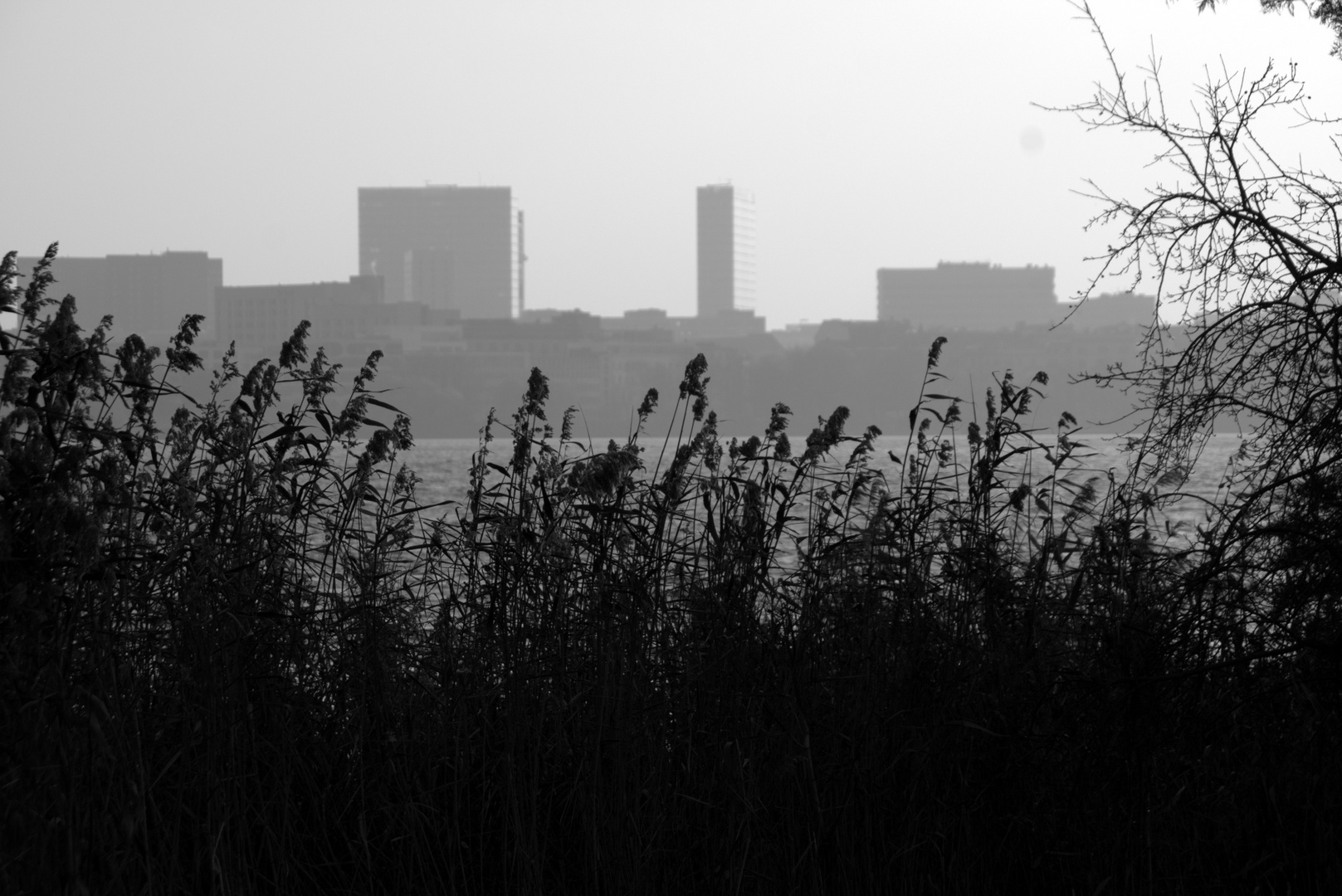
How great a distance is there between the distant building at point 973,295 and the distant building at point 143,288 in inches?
3593

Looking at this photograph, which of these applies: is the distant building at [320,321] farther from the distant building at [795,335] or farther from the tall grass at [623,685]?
the tall grass at [623,685]

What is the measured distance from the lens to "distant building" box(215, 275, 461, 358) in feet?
483

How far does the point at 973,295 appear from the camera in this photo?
6983 inches

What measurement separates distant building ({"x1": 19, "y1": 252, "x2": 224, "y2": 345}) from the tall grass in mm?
95710

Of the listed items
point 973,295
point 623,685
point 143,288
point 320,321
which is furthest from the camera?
point 973,295

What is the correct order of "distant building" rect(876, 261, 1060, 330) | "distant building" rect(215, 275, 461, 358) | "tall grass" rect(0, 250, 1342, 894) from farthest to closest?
"distant building" rect(876, 261, 1060, 330)
"distant building" rect(215, 275, 461, 358)
"tall grass" rect(0, 250, 1342, 894)

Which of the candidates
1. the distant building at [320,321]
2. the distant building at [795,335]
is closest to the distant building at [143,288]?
the distant building at [320,321]

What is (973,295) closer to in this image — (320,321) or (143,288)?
(320,321)

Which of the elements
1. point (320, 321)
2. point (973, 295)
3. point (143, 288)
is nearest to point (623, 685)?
point (143, 288)

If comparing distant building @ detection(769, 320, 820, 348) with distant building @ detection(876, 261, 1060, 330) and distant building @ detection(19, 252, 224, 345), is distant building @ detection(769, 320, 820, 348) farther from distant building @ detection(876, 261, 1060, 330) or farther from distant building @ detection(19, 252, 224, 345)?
distant building @ detection(19, 252, 224, 345)

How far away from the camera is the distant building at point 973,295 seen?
579ft

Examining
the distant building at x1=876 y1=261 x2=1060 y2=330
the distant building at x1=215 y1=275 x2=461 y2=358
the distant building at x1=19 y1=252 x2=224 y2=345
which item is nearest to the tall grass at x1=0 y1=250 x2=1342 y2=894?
the distant building at x1=19 y1=252 x2=224 y2=345

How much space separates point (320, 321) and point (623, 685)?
156 m

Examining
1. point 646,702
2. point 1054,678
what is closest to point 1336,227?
point 1054,678
